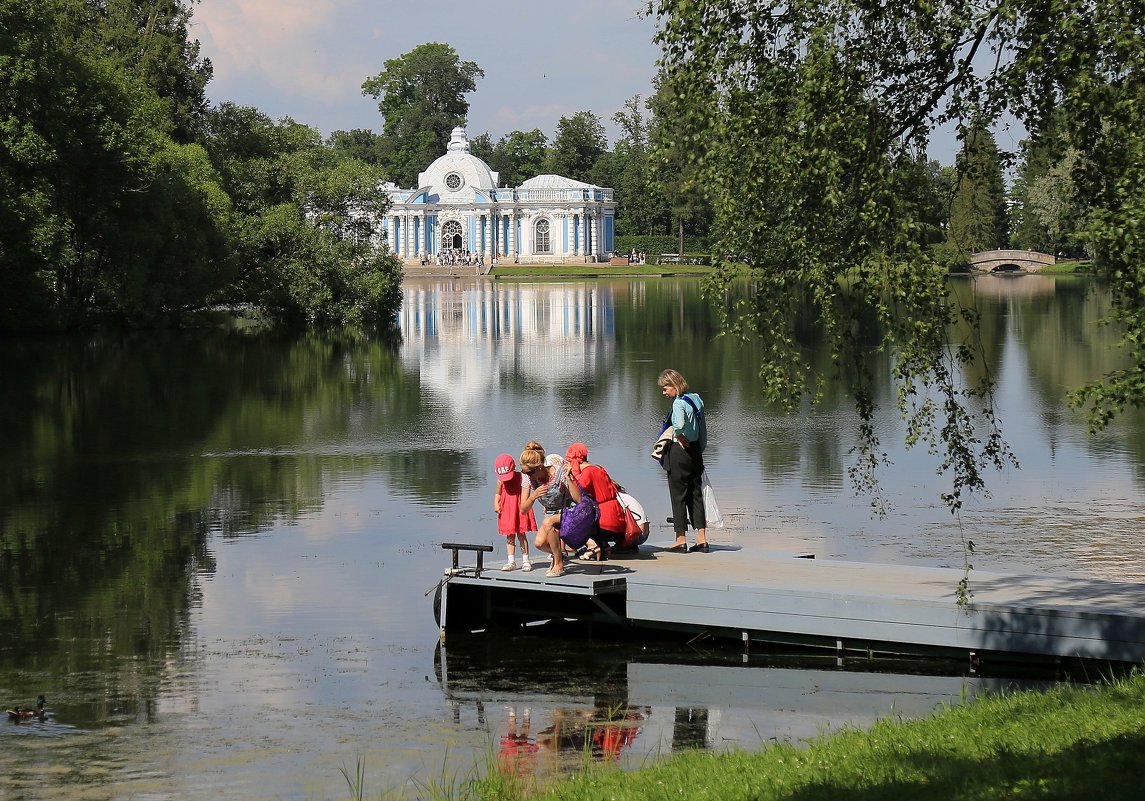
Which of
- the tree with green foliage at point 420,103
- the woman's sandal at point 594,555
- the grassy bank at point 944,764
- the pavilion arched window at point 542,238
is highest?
the tree with green foliage at point 420,103

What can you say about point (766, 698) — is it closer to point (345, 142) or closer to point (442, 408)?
point (442, 408)

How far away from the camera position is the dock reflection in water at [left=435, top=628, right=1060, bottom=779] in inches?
371

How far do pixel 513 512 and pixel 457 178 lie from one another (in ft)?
414

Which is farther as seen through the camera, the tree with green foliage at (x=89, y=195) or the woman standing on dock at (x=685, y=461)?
the tree with green foliage at (x=89, y=195)

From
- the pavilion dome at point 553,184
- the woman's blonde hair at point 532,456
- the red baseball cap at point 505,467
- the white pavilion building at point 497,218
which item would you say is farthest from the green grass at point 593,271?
the woman's blonde hair at point 532,456

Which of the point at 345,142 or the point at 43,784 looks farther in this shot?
the point at 345,142

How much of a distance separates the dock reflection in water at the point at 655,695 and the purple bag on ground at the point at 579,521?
30.9 inches

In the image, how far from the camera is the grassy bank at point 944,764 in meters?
6.62

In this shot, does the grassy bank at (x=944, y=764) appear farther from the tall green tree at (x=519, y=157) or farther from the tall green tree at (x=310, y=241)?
the tall green tree at (x=519, y=157)

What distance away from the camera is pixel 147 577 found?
14.5 metres

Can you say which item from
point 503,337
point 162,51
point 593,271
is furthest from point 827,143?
point 593,271

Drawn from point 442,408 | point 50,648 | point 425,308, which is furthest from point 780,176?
point 425,308

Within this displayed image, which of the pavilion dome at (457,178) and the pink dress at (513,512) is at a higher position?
the pavilion dome at (457,178)

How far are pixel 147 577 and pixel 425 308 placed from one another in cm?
5841
